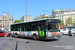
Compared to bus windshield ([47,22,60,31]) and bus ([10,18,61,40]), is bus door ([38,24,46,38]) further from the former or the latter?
bus windshield ([47,22,60,31])

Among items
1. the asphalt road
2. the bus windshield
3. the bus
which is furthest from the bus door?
the asphalt road

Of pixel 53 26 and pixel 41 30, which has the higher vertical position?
pixel 53 26

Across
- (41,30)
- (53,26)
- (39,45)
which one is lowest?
(39,45)

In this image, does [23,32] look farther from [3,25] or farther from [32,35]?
[3,25]

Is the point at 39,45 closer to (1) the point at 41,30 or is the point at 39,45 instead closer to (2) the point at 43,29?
(2) the point at 43,29

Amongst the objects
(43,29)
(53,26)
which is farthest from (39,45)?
(53,26)

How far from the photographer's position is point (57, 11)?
119750 millimetres

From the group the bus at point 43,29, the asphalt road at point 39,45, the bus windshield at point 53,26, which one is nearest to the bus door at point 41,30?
the bus at point 43,29

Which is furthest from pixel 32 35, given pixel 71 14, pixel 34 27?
pixel 71 14

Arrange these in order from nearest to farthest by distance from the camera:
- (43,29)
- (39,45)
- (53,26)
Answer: (39,45)
(53,26)
(43,29)

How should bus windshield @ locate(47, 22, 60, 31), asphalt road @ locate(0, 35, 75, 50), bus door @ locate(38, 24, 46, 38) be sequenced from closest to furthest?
asphalt road @ locate(0, 35, 75, 50) → bus windshield @ locate(47, 22, 60, 31) → bus door @ locate(38, 24, 46, 38)

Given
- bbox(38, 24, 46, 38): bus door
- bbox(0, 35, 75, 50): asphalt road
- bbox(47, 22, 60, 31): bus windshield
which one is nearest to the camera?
bbox(0, 35, 75, 50): asphalt road

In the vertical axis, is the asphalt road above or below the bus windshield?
below

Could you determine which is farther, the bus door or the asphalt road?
the bus door
